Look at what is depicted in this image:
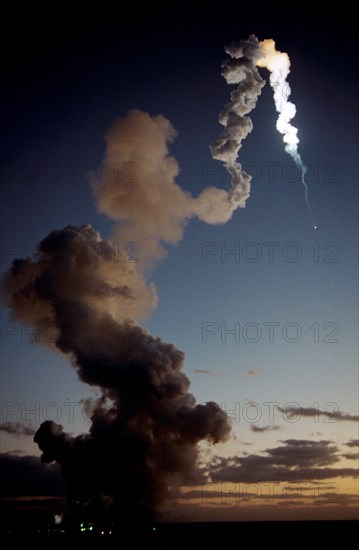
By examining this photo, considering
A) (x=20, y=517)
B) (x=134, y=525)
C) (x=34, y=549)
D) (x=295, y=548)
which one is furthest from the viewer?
(x=20, y=517)

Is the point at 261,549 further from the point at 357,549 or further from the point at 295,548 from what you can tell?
the point at 357,549

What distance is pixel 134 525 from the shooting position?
130 m

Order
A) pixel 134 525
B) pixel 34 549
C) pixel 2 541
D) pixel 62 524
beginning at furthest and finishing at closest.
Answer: pixel 62 524, pixel 134 525, pixel 2 541, pixel 34 549

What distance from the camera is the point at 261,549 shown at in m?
134

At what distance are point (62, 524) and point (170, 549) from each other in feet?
140

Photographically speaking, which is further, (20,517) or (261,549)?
(20,517)

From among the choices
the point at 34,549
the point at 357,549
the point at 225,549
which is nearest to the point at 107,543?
the point at 34,549

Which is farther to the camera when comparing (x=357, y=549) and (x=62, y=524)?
(x=62, y=524)

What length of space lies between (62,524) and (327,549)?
73226 mm

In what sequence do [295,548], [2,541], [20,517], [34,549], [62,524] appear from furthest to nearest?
1. [20,517]
2. [62,524]
3. [295,548]
4. [2,541]
5. [34,549]

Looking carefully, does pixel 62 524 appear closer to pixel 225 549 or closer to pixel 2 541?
pixel 2 541

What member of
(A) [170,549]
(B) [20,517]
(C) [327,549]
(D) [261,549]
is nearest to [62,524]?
(B) [20,517]

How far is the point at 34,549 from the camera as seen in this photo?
10731 centimetres

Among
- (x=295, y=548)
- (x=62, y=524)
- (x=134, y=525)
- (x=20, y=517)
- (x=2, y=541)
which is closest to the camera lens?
(x=2, y=541)
